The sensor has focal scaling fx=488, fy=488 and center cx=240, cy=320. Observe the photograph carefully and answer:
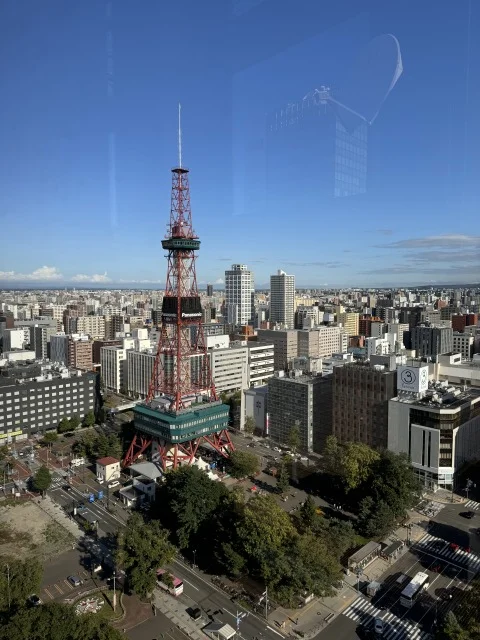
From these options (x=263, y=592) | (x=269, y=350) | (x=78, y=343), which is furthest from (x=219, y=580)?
(x=78, y=343)

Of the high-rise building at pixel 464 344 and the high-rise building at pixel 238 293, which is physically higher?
the high-rise building at pixel 238 293

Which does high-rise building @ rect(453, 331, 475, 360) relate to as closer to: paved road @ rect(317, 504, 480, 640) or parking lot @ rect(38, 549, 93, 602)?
paved road @ rect(317, 504, 480, 640)

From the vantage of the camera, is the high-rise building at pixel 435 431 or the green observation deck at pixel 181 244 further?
the green observation deck at pixel 181 244

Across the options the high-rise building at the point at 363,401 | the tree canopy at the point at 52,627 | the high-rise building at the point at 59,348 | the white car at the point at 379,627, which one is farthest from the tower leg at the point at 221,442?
the high-rise building at the point at 59,348

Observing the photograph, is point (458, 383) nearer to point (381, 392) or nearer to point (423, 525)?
point (381, 392)

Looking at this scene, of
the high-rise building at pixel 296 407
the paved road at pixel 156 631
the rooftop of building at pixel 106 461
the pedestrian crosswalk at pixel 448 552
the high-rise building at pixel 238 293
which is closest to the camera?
the paved road at pixel 156 631

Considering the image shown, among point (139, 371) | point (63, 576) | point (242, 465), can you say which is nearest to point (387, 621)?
point (63, 576)

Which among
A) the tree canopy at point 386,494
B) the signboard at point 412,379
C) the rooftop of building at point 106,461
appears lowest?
the rooftop of building at point 106,461

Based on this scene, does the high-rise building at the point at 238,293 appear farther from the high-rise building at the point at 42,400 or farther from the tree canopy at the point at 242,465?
the tree canopy at the point at 242,465
